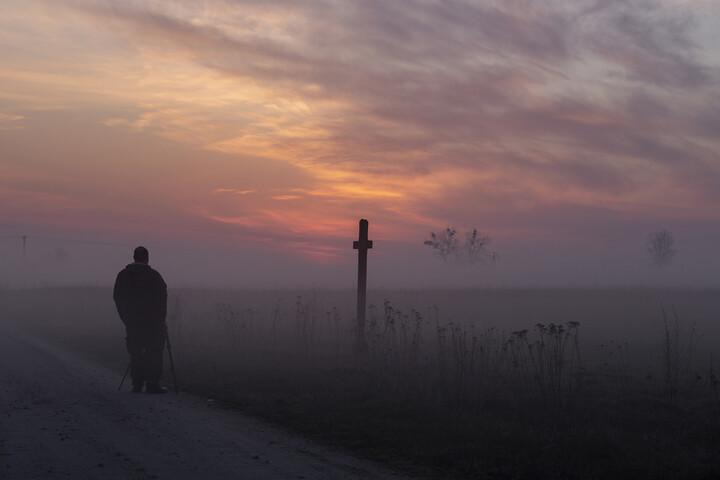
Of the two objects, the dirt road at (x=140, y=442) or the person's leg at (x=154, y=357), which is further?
the person's leg at (x=154, y=357)

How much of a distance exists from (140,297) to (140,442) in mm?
5883

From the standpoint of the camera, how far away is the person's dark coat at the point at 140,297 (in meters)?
14.5

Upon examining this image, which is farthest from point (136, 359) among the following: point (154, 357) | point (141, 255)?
point (141, 255)

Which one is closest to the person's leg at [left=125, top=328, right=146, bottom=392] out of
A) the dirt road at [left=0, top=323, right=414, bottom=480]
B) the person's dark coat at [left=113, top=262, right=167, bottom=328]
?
the person's dark coat at [left=113, top=262, right=167, bottom=328]

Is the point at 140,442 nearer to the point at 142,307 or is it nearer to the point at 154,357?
the point at 154,357

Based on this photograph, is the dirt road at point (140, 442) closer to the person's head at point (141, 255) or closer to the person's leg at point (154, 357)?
the person's leg at point (154, 357)

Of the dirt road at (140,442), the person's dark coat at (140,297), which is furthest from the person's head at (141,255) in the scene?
the dirt road at (140,442)

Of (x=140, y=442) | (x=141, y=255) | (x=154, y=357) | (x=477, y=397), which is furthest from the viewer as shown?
(x=141, y=255)

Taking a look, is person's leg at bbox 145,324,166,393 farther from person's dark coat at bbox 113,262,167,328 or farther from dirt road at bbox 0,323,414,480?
dirt road at bbox 0,323,414,480

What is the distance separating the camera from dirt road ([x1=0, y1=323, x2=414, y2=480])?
7.81 m

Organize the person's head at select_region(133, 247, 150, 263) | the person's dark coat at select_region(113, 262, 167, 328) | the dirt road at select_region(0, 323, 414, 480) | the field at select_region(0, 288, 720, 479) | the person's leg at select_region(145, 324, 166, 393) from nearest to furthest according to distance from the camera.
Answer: the dirt road at select_region(0, 323, 414, 480) → the field at select_region(0, 288, 720, 479) → the person's leg at select_region(145, 324, 166, 393) → the person's dark coat at select_region(113, 262, 167, 328) → the person's head at select_region(133, 247, 150, 263)

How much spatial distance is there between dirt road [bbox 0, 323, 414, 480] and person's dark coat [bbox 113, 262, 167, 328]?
153 centimetres

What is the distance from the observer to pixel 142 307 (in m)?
14.6

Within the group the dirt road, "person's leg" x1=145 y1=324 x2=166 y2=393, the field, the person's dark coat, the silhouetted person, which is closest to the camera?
the dirt road
